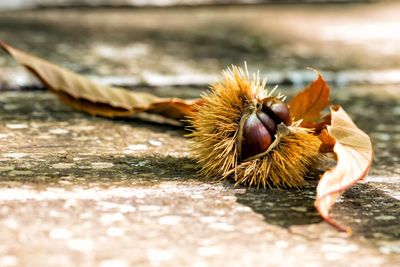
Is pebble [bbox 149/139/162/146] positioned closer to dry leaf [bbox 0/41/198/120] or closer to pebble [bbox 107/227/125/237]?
dry leaf [bbox 0/41/198/120]

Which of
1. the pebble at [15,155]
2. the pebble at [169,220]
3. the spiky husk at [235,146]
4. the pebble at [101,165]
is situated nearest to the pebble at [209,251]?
the pebble at [169,220]

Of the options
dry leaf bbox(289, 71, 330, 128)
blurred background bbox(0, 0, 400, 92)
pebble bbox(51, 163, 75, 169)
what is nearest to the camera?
pebble bbox(51, 163, 75, 169)

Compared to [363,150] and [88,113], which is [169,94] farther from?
[363,150]

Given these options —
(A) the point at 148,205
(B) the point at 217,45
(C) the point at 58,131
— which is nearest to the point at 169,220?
(A) the point at 148,205

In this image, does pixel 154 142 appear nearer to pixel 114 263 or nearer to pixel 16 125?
pixel 16 125

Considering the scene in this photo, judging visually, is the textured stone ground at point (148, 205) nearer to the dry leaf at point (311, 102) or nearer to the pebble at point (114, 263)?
the pebble at point (114, 263)

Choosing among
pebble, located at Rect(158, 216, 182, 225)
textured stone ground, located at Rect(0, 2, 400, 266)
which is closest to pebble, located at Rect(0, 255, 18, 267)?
textured stone ground, located at Rect(0, 2, 400, 266)
